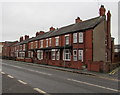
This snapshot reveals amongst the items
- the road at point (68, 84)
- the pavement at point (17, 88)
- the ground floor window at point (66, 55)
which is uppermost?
the ground floor window at point (66, 55)

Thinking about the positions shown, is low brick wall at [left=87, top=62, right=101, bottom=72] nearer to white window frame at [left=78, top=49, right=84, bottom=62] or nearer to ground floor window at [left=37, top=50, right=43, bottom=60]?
white window frame at [left=78, top=49, right=84, bottom=62]

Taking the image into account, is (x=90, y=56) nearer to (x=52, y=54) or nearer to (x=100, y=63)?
(x=100, y=63)

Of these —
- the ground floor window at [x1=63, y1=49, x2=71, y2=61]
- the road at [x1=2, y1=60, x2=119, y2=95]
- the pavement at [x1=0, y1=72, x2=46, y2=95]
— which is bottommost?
the road at [x1=2, y1=60, x2=119, y2=95]

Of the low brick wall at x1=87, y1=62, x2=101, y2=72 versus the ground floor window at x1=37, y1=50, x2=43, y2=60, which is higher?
the ground floor window at x1=37, y1=50, x2=43, y2=60

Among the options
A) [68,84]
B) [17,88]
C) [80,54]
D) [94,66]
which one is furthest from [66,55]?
[17,88]

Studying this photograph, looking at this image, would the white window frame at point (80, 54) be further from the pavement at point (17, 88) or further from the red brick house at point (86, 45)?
the pavement at point (17, 88)

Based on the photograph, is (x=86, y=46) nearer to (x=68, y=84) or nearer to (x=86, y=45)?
(x=86, y=45)

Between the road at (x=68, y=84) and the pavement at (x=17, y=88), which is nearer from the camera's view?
the pavement at (x=17, y=88)

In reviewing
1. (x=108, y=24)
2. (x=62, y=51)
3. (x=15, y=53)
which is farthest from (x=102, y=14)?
(x=15, y=53)

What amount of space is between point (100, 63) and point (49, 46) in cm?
1785

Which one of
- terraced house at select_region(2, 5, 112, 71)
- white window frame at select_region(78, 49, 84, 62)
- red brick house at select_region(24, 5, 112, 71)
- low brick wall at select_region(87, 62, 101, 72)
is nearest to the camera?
low brick wall at select_region(87, 62, 101, 72)

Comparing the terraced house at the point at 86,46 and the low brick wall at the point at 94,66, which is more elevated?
the terraced house at the point at 86,46

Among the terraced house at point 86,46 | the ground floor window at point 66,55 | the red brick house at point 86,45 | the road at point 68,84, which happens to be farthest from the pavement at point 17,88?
the ground floor window at point 66,55

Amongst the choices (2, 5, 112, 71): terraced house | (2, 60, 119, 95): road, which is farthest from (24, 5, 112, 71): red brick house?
(2, 60, 119, 95): road
